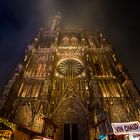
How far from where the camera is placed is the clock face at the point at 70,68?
22.2m

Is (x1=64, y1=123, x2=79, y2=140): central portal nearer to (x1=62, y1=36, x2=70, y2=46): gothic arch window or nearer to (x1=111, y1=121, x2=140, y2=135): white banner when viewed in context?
(x1=111, y1=121, x2=140, y2=135): white banner

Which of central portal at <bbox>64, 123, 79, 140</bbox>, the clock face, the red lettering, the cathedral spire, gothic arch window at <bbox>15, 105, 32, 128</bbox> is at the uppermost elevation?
the cathedral spire

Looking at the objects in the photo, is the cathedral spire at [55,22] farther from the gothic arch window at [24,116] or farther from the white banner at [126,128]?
→ the white banner at [126,128]

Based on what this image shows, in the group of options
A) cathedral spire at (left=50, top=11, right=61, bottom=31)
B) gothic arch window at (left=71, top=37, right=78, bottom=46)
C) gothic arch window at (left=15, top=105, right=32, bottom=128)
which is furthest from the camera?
cathedral spire at (left=50, top=11, right=61, bottom=31)

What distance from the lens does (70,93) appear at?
60.7 feet

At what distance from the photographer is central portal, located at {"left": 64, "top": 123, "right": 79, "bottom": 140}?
51.5ft

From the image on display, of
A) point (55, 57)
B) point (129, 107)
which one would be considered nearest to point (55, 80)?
point (55, 57)

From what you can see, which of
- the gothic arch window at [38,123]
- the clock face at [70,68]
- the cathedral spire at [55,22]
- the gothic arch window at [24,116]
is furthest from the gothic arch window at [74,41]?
the gothic arch window at [38,123]

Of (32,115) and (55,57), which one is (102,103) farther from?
(55,57)

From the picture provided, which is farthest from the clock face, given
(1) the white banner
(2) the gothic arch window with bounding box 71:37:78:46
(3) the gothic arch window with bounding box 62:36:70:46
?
(1) the white banner

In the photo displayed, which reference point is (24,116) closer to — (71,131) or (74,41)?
(71,131)

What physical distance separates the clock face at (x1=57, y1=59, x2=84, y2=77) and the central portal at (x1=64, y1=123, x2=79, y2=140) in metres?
7.43

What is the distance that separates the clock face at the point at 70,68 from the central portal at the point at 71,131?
743 centimetres

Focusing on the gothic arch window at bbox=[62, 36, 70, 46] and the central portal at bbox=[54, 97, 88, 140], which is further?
the gothic arch window at bbox=[62, 36, 70, 46]
